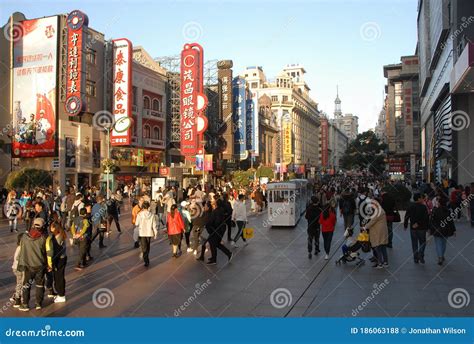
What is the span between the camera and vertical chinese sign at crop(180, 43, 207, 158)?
4306 centimetres

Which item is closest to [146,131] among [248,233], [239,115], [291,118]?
[239,115]

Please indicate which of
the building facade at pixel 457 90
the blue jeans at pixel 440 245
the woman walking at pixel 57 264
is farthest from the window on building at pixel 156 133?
the woman walking at pixel 57 264

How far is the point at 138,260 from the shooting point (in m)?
12.0

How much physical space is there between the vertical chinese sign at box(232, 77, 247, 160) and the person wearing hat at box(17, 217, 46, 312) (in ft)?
175

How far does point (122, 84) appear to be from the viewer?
37.3 meters

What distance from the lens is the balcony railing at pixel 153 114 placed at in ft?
140

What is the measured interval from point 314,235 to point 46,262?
7.16 m

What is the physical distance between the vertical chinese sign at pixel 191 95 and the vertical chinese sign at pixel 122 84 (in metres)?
7.02

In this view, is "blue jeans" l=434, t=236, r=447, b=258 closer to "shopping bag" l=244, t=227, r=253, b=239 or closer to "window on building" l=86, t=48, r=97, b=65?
"shopping bag" l=244, t=227, r=253, b=239

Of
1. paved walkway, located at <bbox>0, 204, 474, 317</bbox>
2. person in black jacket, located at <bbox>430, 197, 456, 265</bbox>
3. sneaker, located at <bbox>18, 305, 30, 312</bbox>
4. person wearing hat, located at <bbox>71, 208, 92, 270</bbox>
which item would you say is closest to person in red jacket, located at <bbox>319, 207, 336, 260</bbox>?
paved walkway, located at <bbox>0, 204, 474, 317</bbox>

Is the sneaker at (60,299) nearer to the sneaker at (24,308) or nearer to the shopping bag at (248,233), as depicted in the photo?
the sneaker at (24,308)

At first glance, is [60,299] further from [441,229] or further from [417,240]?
[441,229]

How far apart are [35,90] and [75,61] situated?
4.26 meters

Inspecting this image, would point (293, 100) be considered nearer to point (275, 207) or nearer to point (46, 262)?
point (275, 207)
